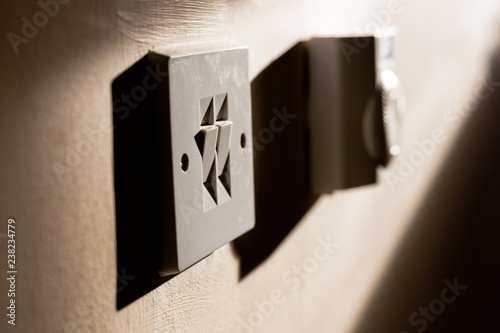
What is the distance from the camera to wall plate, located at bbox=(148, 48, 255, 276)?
34 centimetres

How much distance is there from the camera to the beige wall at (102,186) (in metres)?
0.27

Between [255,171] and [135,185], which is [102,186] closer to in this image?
[135,185]

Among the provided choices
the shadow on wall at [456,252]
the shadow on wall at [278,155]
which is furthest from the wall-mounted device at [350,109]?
the shadow on wall at [456,252]

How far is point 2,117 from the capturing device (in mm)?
255

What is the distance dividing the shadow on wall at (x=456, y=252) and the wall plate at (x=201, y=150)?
17.5 inches

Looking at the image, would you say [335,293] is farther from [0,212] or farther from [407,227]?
[0,212]

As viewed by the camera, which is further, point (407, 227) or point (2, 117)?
point (407, 227)

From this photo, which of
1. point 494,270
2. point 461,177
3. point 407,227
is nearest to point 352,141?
point 407,227

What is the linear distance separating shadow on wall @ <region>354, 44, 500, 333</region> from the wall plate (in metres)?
0.44

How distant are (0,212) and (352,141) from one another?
39 centimetres

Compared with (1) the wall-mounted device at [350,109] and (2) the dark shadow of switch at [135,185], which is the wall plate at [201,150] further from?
(1) the wall-mounted device at [350,109]

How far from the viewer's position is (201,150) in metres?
0.37

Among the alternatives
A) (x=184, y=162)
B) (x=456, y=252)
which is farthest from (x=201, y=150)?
(x=456, y=252)

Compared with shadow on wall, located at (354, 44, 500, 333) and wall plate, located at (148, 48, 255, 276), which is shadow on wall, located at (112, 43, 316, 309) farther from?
shadow on wall, located at (354, 44, 500, 333)
